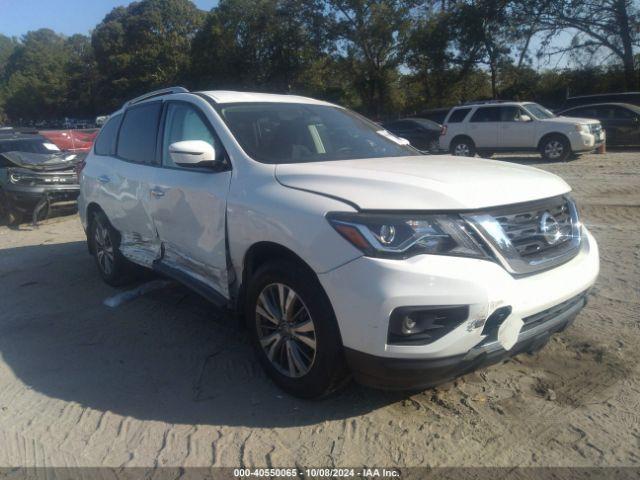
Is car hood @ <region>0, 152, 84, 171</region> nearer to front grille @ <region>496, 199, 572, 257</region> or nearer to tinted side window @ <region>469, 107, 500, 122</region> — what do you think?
front grille @ <region>496, 199, 572, 257</region>

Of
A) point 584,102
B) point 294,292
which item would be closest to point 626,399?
point 294,292

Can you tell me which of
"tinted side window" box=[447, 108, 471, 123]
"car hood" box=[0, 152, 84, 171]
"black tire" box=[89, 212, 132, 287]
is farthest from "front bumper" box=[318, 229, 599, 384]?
"tinted side window" box=[447, 108, 471, 123]

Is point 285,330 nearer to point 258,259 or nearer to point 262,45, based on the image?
point 258,259

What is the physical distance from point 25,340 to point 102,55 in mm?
65725

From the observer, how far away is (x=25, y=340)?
4.48 m

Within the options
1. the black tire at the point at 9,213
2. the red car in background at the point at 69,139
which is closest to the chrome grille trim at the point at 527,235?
the black tire at the point at 9,213

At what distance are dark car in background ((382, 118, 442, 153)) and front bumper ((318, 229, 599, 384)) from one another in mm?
17194

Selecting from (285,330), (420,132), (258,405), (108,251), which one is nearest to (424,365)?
(285,330)

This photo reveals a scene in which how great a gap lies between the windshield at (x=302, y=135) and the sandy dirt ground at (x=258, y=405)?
149 cm

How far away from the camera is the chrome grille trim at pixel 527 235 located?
2.76m

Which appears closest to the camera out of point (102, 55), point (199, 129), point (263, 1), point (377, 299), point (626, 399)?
point (377, 299)

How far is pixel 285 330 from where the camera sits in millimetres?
3258

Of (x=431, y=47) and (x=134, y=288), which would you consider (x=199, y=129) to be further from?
(x=431, y=47)

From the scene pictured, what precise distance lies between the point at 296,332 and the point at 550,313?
1.38m
